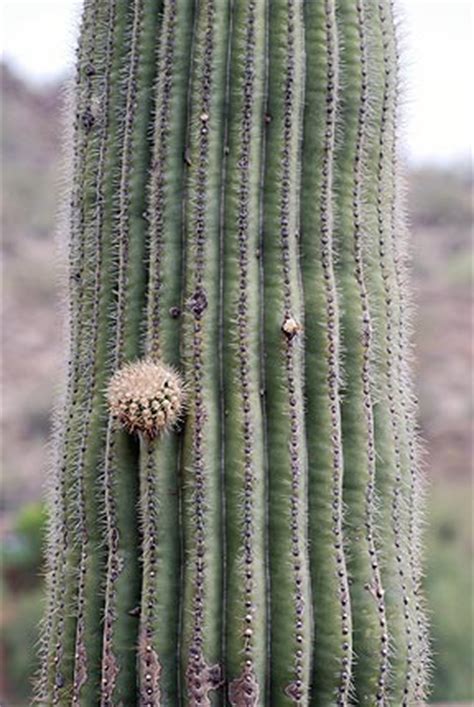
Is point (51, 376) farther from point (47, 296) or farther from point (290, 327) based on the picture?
point (290, 327)

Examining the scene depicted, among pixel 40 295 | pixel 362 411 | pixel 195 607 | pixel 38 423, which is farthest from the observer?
pixel 40 295

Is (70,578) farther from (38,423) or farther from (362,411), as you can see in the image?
(38,423)

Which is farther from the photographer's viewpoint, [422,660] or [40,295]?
[40,295]

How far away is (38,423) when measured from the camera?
42.6 feet

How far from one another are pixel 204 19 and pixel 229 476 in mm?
787

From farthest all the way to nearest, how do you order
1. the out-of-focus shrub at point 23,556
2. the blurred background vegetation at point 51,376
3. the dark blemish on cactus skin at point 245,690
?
1. the out-of-focus shrub at point 23,556
2. the blurred background vegetation at point 51,376
3. the dark blemish on cactus skin at point 245,690

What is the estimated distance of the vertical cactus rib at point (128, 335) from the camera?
75.4 inches

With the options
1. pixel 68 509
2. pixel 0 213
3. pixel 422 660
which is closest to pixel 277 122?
pixel 68 509

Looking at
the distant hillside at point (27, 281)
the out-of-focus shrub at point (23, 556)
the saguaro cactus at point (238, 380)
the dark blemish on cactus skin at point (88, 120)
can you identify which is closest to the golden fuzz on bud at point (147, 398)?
the saguaro cactus at point (238, 380)

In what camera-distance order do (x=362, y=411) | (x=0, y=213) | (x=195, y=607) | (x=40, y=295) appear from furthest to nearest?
(x=0, y=213) → (x=40, y=295) → (x=362, y=411) → (x=195, y=607)

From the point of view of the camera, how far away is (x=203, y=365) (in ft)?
6.36

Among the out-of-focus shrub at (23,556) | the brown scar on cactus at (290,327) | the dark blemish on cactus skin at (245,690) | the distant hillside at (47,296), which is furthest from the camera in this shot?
the distant hillside at (47,296)

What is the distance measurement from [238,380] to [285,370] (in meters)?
0.08

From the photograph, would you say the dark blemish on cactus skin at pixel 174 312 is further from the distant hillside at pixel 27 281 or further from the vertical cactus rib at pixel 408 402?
the distant hillside at pixel 27 281
